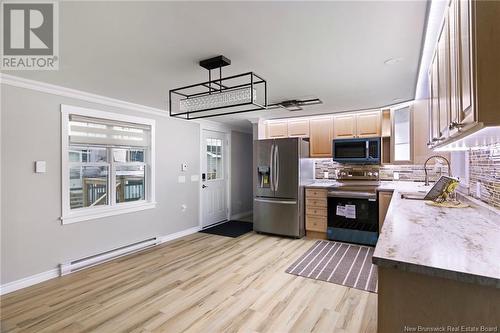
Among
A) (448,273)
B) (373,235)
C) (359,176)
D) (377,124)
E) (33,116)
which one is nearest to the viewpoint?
(448,273)

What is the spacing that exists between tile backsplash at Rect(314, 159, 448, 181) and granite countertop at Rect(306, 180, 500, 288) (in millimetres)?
2459

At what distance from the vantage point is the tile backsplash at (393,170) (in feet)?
13.2

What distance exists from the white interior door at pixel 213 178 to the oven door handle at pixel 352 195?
244 centimetres

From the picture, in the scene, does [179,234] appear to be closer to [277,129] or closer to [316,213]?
[316,213]

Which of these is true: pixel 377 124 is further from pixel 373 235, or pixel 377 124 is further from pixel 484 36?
pixel 484 36

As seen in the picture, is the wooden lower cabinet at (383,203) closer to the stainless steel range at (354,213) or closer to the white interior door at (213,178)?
the stainless steel range at (354,213)

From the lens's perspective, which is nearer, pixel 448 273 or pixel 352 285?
pixel 448 273

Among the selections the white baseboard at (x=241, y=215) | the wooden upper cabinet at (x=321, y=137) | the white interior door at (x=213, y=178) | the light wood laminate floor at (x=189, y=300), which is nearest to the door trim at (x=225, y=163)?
the white interior door at (x=213, y=178)

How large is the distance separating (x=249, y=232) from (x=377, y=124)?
2.97 metres

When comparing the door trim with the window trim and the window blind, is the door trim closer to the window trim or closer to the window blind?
the window blind

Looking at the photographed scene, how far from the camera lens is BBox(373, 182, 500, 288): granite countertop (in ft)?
2.84

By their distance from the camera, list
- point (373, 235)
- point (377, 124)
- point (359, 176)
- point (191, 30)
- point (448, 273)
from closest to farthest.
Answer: point (448, 273), point (191, 30), point (373, 235), point (377, 124), point (359, 176)

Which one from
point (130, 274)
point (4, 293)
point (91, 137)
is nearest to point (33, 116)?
point (91, 137)

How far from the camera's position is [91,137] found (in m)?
3.38
